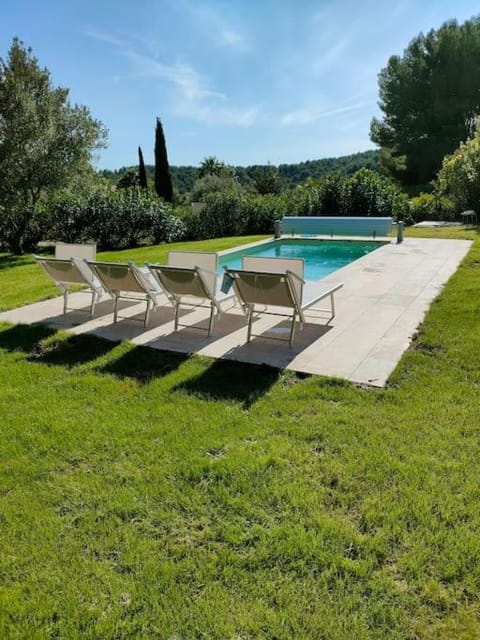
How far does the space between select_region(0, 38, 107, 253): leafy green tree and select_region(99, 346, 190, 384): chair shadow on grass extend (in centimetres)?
1140

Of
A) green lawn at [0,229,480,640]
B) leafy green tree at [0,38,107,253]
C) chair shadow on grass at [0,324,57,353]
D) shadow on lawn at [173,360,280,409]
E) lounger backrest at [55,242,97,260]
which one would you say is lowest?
green lawn at [0,229,480,640]

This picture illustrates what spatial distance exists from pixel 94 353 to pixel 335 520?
3.34 m

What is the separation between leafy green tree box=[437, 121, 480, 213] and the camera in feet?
55.3

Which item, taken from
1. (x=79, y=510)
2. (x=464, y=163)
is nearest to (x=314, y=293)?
(x=79, y=510)

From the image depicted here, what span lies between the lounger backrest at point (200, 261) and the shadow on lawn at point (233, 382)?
4.82 ft

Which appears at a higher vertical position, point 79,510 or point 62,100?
point 62,100

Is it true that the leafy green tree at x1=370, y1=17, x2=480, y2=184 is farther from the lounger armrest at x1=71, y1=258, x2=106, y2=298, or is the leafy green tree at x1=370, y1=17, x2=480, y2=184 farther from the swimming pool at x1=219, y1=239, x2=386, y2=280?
the lounger armrest at x1=71, y1=258, x2=106, y2=298

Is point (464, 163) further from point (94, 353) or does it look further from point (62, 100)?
point (94, 353)

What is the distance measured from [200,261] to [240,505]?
4297 mm

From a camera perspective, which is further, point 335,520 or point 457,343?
point 457,343

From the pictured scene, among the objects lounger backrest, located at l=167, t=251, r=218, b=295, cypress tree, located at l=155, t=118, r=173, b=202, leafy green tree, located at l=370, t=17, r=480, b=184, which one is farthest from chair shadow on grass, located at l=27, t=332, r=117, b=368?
cypress tree, located at l=155, t=118, r=173, b=202

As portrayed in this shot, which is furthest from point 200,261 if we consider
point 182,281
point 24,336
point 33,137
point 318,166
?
point 318,166

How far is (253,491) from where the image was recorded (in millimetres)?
2584

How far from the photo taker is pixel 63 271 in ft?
19.7
